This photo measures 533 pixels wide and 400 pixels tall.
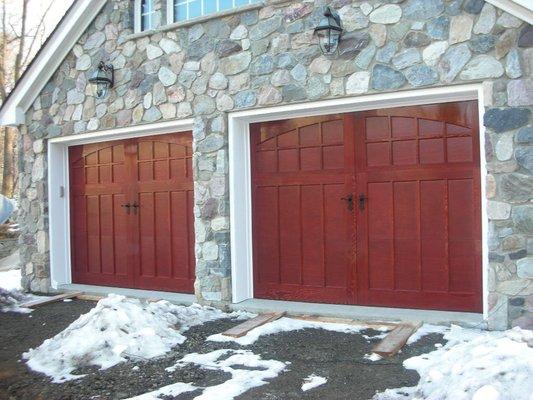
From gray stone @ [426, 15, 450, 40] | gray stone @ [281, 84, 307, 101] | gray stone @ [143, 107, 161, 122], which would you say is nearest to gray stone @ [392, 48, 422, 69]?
gray stone @ [426, 15, 450, 40]

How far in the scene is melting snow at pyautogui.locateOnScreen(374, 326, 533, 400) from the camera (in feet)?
9.45

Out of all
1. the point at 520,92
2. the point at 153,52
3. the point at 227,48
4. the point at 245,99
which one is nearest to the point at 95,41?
the point at 153,52

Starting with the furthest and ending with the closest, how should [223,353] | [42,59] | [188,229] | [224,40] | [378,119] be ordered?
[42,59] → [188,229] → [224,40] → [378,119] → [223,353]

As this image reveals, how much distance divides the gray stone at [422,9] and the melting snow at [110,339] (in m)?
3.45

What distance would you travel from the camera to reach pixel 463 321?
15.5ft

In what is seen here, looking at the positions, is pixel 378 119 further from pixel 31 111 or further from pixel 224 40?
pixel 31 111

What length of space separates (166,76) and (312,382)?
12.9 ft

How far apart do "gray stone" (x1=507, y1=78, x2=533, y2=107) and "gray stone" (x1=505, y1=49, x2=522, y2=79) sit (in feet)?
0.18

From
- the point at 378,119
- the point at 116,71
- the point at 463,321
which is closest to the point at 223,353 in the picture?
Result: the point at 463,321

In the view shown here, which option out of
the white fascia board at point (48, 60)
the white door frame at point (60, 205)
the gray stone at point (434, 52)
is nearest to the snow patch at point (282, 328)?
the gray stone at point (434, 52)

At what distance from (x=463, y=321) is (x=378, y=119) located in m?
2.00

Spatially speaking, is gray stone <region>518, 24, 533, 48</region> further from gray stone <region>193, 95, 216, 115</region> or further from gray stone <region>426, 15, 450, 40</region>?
gray stone <region>193, 95, 216, 115</region>

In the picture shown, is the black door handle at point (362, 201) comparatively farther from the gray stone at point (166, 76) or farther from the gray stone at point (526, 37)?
the gray stone at point (166, 76)

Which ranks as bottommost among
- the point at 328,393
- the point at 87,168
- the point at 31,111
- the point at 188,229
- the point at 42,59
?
the point at 328,393
